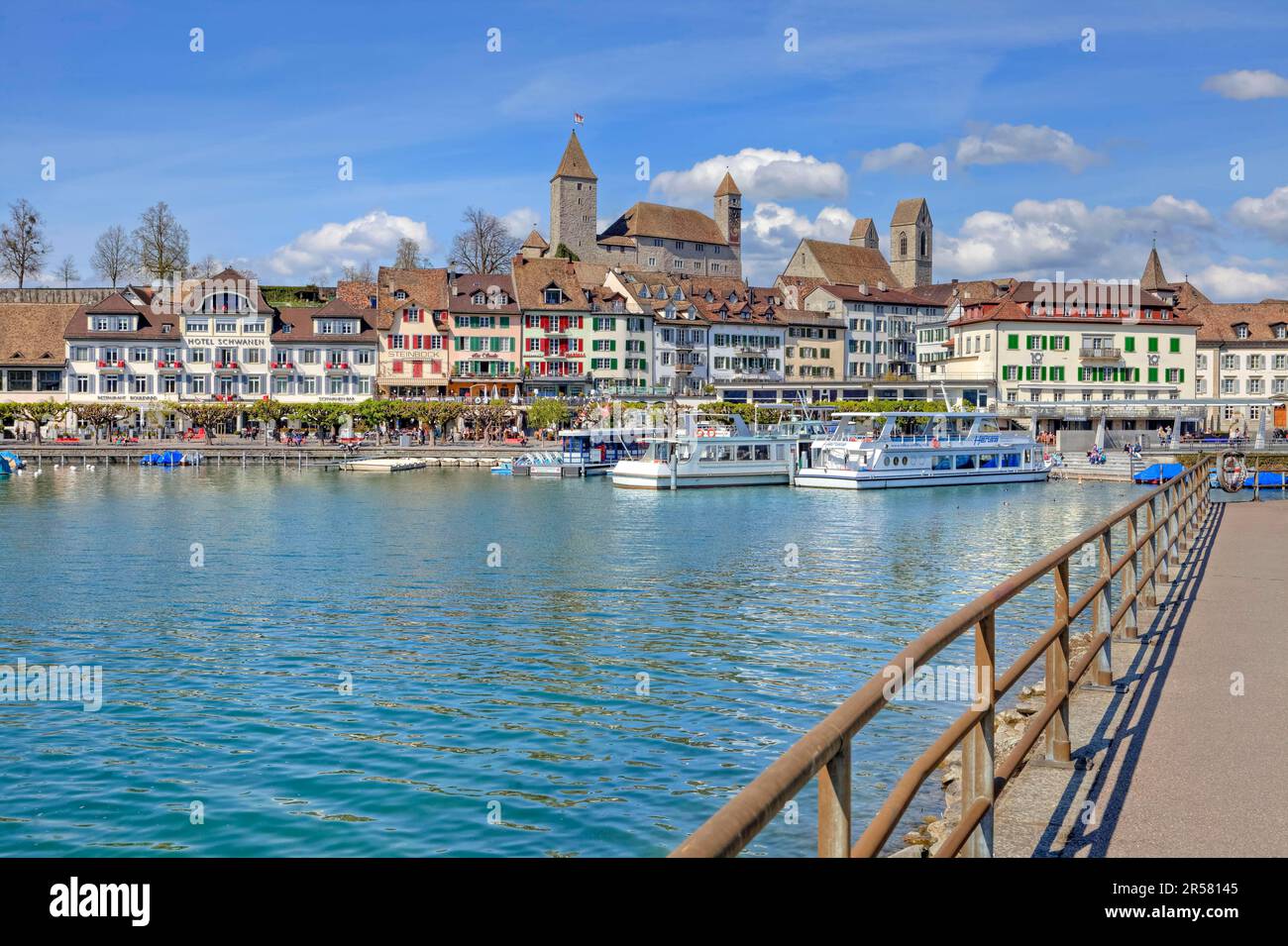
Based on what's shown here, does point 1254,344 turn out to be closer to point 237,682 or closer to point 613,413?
point 613,413

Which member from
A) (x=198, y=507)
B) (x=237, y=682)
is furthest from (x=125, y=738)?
(x=198, y=507)

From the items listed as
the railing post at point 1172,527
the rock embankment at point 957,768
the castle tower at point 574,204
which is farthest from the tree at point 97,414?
the rock embankment at point 957,768

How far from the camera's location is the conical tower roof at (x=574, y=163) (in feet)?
524

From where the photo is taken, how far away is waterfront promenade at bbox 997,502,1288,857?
6.46 m

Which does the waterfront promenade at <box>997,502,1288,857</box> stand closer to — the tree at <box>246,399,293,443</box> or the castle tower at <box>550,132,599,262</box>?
the tree at <box>246,399,293,443</box>

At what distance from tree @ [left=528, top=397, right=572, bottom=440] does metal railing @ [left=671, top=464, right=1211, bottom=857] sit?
95.0m

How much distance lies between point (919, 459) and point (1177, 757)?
67.4 metres

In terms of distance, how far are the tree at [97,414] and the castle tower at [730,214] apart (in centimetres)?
8737

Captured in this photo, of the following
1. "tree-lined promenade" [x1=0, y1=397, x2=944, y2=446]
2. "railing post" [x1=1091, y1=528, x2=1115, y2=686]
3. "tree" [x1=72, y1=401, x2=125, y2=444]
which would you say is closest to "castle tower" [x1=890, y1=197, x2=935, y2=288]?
"tree-lined promenade" [x1=0, y1=397, x2=944, y2=446]

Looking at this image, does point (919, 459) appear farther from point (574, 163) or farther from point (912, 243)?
point (912, 243)

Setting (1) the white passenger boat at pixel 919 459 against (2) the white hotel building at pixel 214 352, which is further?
(2) the white hotel building at pixel 214 352

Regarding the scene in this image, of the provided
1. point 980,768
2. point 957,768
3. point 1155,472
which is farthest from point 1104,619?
point 1155,472

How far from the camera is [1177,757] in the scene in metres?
7.91

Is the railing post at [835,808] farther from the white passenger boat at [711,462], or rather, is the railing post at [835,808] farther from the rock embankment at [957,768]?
the white passenger boat at [711,462]
